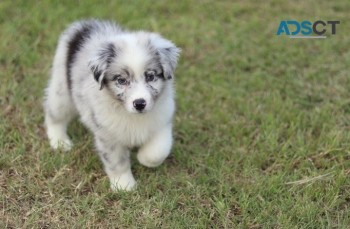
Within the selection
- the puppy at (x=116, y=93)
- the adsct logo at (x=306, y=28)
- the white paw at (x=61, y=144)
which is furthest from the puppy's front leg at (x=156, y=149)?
the adsct logo at (x=306, y=28)

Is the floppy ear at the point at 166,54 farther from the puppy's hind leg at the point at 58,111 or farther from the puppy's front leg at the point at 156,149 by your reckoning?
the puppy's hind leg at the point at 58,111

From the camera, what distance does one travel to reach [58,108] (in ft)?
A: 14.9

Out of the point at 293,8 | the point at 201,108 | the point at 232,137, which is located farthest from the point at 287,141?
the point at 293,8

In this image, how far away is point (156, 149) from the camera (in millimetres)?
4008

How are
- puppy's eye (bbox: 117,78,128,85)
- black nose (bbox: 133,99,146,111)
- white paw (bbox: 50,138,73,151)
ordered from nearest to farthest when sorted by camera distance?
black nose (bbox: 133,99,146,111)
puppy's eye (bbox: 117,78,128,85)
white paw (bbox: 50,138,73,151)

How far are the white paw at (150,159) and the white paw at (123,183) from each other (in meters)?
0.16

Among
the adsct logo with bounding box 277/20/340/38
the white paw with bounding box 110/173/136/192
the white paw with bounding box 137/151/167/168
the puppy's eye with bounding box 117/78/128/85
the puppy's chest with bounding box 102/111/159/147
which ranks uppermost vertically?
the puppy's eye with bounding box 117/78/128/85

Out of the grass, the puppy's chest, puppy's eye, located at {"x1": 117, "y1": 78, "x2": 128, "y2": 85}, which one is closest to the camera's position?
puppy's eye, located at {"x1": 117, "y1": 78, "x2": 128, "y2": 85}

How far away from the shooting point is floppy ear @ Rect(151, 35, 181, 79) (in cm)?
377

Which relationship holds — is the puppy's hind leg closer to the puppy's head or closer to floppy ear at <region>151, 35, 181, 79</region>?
the puppy's head

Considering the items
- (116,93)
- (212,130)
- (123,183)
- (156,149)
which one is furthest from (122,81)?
(212,130)

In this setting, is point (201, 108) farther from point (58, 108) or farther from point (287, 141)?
point (58, 108)

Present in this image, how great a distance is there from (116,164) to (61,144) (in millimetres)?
667

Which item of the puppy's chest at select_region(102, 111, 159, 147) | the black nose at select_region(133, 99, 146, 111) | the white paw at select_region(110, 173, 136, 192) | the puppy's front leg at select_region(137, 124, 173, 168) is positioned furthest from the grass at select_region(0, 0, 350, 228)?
the black nose at select_region(133, 99, 146, 111)
